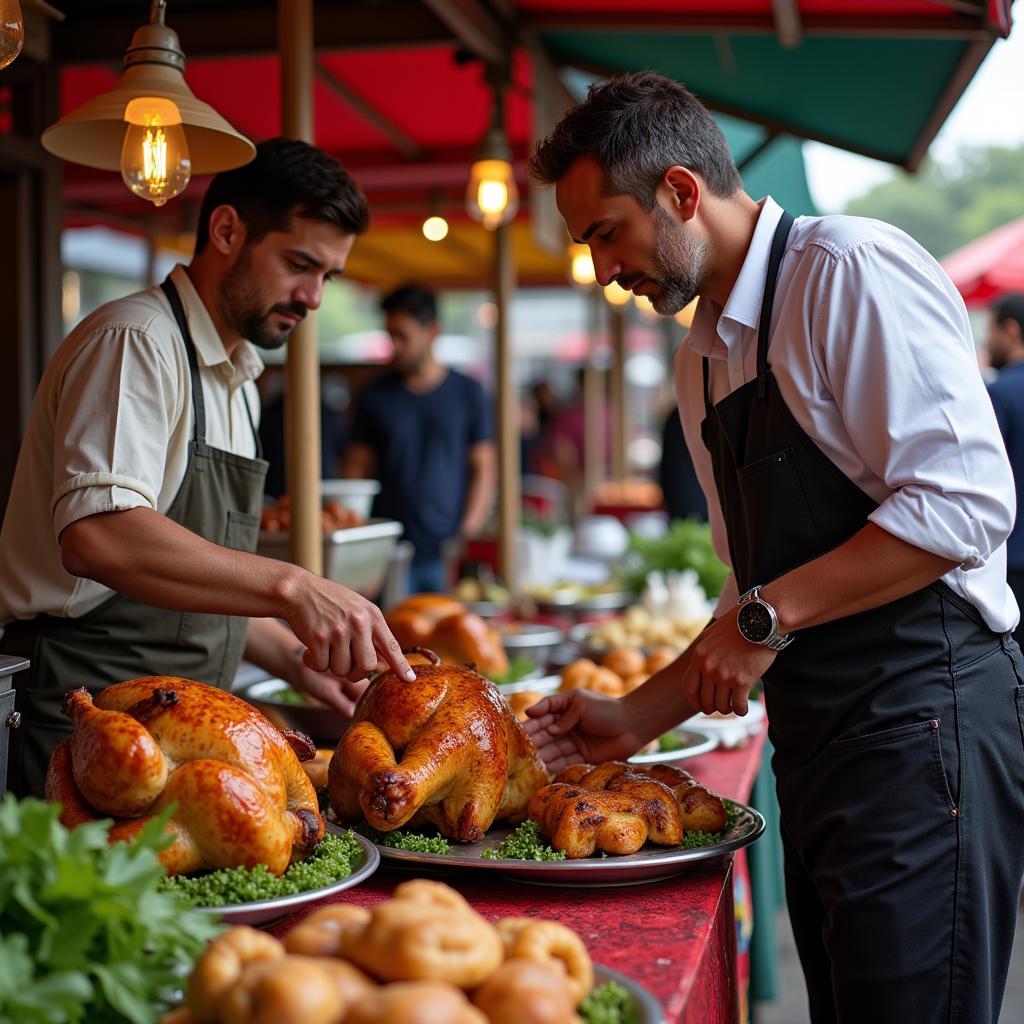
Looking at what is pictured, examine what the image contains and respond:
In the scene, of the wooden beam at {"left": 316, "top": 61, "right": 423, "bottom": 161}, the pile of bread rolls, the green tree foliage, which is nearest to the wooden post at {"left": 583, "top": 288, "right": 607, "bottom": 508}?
the wooden beam at {"left": 316, "top": 61, "right": 423, "bottom": 161}

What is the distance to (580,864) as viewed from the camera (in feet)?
5.49

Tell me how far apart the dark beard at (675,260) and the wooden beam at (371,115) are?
12.8 feet

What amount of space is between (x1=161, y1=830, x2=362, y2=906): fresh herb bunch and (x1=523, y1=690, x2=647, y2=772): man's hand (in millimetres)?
755

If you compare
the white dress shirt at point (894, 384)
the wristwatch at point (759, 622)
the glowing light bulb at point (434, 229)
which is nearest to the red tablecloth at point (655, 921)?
the wristwatch at point (759, 622)

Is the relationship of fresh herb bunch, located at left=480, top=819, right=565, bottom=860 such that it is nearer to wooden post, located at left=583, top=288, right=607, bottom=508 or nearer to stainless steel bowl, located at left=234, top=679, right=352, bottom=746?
stainless steel bowl, located at left=234, top=679, right=352, bottom=746

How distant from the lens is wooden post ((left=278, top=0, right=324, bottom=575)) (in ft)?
9.68

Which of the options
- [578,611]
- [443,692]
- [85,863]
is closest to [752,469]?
[443,692]

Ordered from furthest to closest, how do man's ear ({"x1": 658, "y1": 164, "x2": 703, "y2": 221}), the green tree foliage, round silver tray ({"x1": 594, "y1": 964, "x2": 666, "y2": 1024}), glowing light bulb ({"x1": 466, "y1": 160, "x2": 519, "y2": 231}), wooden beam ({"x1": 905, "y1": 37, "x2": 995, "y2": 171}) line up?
the green tree foliage, glowing light bulb ({"x1": 466, "y1": 160, "x2": 519, "y2": 231}), wooden beam ({"x1": 905, "y1": 37, "x2": 995, "y2": 171}), man's ear ({"x1": 658, "y1": 164, "x2": 703, "y2": 221}), round silver tray ({"x1": 594, "y1": 964, "x2": 666, "y2": 1024})

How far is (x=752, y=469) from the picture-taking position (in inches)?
75.3

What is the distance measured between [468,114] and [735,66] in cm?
183

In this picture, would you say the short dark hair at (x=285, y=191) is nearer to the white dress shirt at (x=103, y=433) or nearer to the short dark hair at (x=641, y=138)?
the white dress shirt at (x=103, y=433)

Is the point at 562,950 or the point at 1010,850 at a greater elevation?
the point at 562,950

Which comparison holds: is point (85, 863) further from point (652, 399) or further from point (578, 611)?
point (652, 399)

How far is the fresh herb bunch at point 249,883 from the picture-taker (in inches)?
55.3
